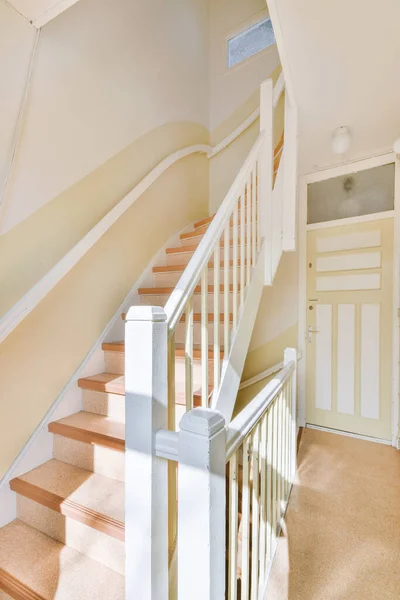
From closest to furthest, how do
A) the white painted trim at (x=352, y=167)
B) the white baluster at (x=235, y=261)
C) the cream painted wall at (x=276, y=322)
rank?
1. the white baluster at (x=235, y=261)
2. the white painted trim at (x=352, y=167)
3. the cream painted wall at (x=276, y=322)

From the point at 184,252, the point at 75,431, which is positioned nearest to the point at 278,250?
the point at 184,252

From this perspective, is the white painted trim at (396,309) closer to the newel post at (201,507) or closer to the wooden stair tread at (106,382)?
the wooden stair tread at (106,382)

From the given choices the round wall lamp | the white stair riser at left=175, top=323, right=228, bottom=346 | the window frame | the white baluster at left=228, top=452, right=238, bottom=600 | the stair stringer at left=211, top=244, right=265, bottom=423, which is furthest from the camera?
the window frame

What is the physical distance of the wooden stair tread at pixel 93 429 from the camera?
56.7 inches

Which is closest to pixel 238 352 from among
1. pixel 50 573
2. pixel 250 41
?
pixel 50 573

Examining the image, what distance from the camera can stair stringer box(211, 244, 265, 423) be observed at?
1.35 metres

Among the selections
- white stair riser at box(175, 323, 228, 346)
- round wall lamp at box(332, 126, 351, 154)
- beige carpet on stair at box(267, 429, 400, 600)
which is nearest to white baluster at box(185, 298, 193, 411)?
white stair riser at box(175, 323, 228, 346)

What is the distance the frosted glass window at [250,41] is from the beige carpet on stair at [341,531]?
414 cm

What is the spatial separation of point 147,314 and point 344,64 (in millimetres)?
1891

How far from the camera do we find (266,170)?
1938 millimetres

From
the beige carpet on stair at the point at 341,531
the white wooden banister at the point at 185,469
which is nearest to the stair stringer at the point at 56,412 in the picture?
the white wooden banister at the point at 185,469

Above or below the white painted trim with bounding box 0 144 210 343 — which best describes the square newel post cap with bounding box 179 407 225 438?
below

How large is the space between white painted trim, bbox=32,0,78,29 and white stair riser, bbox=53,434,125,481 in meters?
1.92

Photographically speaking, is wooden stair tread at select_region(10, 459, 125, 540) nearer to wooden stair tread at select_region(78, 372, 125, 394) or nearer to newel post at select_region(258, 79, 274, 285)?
wooden stair tread at select_region(78, 372, 125, 394)
